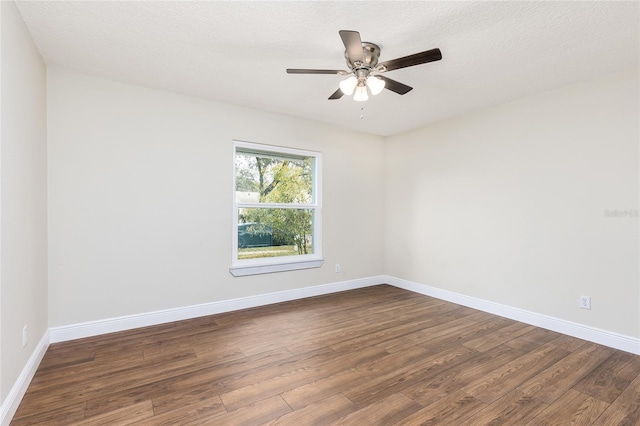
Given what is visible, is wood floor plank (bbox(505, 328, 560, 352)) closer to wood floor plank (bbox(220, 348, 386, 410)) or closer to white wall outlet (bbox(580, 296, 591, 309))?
white wall outlet (bbox(580, 296, 591, 309))

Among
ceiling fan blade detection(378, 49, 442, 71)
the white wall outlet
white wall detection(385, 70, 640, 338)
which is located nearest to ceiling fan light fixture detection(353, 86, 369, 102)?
ceiling fan blade detection(378, 49, 442, 71)

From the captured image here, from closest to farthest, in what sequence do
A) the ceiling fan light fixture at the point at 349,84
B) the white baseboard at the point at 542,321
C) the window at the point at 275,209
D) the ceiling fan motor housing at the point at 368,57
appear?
1. the ceiling fan motor housing at the point at 368,57
2. the ceiling fan light fixture at the point at 349,84
3. the white baseboard at the point at 542,321
4. the window at the point at 275,209

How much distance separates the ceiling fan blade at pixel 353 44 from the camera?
1.83m

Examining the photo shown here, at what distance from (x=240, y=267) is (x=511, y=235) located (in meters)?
3.17

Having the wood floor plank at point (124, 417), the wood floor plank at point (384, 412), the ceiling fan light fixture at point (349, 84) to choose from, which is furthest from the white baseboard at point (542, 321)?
the wood floor plank at point (124, 417)

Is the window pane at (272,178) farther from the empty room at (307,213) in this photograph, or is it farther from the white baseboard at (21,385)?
the white baseboard at (21,385)

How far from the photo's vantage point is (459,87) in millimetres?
3119

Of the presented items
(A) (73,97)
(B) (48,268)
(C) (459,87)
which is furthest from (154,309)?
(C) (459,87)

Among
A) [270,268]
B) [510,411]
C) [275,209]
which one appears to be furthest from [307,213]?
[510,411]

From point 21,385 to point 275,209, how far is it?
9.18ft

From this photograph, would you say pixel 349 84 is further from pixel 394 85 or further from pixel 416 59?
pixel 416 59

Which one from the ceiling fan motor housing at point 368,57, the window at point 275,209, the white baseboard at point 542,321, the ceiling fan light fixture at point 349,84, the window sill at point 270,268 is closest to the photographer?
the ceiling fan motor housing at point 368,57

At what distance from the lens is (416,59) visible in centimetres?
209

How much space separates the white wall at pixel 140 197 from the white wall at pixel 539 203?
6.64 feet
